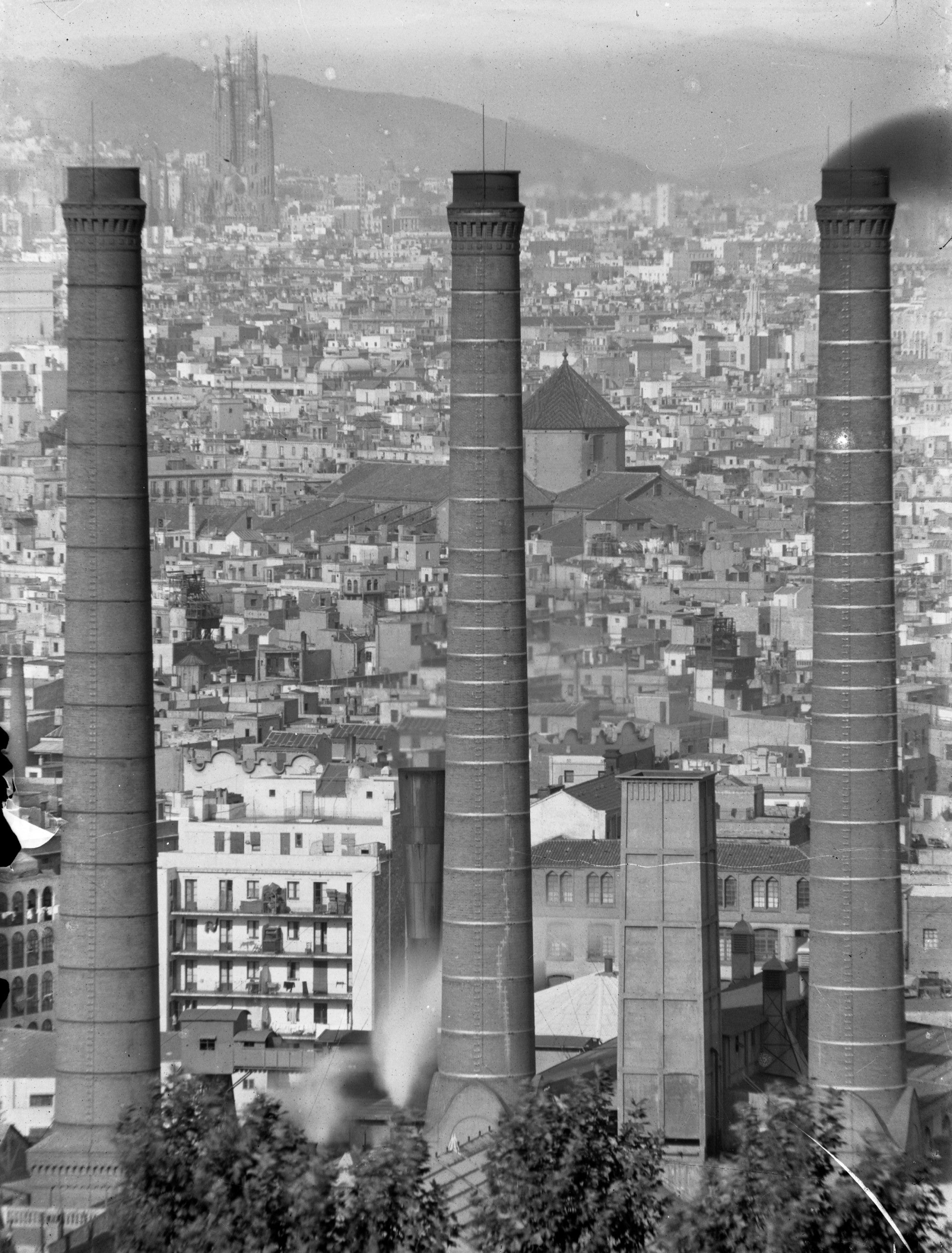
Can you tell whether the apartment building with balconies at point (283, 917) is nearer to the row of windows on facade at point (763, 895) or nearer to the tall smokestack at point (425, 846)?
the tall smokestack at point (425, 846)

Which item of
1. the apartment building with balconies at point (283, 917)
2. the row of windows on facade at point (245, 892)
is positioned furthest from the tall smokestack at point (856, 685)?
the row of windows on facade at point (245, 892)

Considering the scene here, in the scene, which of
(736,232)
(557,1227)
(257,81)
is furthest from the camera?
(736,232)

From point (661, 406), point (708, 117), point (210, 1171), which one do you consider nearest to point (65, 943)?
point (210, 1171)

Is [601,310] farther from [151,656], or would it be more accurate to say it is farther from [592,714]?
[151,656]

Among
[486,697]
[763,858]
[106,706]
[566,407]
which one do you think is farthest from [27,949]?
[566,407]

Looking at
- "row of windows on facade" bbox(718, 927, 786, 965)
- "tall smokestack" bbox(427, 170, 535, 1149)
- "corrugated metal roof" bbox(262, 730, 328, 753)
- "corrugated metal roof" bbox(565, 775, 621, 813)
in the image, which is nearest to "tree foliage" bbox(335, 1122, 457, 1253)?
"tall smokestack" bbox(427, 170, 535, 1149)
